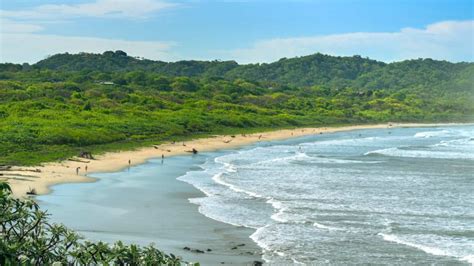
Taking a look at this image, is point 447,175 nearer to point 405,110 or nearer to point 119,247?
point 119,247

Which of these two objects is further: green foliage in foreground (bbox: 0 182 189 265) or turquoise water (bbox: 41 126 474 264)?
turquoise water (bbox: 41 126 474 264)

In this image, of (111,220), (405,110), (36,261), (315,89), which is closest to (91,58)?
(315,89)

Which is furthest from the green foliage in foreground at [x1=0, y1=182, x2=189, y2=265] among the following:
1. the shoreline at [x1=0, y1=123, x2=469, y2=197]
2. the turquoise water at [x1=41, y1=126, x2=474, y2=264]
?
the shoreline at [x1=0, y1=123, x2=469, y2=197]

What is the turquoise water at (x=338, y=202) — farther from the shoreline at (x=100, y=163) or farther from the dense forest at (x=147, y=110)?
→ the dense forest at (x=147, y=110)

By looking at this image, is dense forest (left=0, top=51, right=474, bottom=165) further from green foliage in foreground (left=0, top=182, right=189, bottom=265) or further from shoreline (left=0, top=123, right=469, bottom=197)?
green foliage in foreground (left=0, top=182, right=189, bottom=265)

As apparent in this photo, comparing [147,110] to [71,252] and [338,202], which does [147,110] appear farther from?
[71,252]

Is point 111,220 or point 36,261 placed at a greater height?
point 36,261
